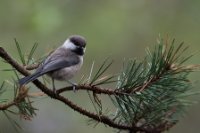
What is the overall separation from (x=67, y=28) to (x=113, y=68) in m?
0.55

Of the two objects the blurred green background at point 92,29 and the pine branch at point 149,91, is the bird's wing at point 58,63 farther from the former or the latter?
the blurred green background at point 92,29

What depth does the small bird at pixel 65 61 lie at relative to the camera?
2525mm

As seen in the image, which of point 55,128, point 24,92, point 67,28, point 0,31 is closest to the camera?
point 24,92

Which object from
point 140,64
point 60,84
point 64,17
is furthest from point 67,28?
point 140,64

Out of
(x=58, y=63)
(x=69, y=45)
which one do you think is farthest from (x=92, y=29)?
(x=58, y=63)

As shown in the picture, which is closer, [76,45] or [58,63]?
[58,63]

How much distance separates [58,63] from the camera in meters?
2.81

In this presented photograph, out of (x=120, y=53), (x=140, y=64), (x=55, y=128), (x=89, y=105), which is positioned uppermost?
(x=140, y=64)

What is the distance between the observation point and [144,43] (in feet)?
16.9

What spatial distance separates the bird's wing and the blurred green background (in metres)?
1.26

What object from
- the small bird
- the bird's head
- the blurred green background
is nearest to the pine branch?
the small bird

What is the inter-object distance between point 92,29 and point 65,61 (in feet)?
5.61

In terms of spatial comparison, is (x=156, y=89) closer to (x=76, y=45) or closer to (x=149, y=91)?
(x=149, y=91)

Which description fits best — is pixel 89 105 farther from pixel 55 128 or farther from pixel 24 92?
pixel 24 92
